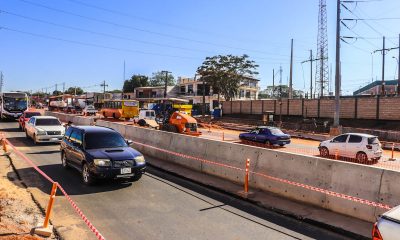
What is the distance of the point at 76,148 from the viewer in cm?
1161

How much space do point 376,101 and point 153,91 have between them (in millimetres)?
62345

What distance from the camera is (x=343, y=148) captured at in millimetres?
20094

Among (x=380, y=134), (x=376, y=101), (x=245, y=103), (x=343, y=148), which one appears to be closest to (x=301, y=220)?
(x=343, y=148)

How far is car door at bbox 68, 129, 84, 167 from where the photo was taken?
1125 cm

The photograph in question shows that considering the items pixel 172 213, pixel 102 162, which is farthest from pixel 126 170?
pixel 172 213

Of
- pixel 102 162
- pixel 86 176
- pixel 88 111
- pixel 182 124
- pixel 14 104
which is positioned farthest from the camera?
pixel 88 111

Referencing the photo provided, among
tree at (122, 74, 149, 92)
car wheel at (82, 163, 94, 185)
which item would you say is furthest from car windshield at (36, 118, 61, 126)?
tree at (122, 74, 149, 92)

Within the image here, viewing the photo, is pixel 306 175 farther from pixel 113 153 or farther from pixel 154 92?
pixel 154 92

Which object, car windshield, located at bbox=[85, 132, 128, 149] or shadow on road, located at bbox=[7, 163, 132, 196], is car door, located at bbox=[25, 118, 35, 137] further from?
car windshield, located at bbox=[85, 132, 128, 149]

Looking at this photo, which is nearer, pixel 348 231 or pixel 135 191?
pixel 348 231

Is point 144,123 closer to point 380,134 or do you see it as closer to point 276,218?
point 380,134

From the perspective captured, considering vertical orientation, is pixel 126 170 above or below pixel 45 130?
below

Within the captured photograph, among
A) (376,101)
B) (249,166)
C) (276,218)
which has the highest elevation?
(376,101)

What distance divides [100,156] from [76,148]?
1.68 metres
